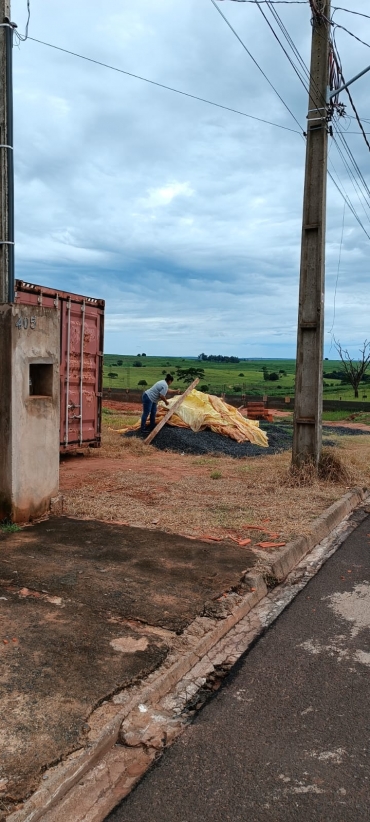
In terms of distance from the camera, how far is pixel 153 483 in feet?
32.8

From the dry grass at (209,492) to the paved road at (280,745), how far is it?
2.57m

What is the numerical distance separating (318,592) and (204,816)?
119 inches

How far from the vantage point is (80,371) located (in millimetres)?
11977

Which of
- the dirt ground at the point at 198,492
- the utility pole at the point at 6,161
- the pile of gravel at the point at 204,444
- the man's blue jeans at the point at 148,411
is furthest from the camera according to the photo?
the man's blue jeans at the point at 148,411

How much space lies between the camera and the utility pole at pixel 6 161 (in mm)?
6664

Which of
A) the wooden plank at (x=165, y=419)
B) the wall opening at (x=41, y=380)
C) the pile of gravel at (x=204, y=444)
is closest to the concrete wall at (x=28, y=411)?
A: the wall opening at (x=41, y=380)

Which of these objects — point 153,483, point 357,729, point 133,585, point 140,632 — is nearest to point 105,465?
point 153,483

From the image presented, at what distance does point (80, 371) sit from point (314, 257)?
15.8ft

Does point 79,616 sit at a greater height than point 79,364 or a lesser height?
lesser

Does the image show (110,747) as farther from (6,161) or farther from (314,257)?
(314,257)

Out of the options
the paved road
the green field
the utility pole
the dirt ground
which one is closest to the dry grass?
the dirt ground

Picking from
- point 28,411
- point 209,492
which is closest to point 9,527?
point 28,411

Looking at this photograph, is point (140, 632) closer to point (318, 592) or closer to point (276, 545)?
point (318, 592)

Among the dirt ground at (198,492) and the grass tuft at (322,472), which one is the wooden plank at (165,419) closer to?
the dirt ground at (198,492)
